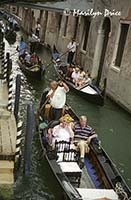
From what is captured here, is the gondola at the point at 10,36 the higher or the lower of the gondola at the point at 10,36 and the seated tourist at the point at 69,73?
the lower

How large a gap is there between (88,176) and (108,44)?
520cm

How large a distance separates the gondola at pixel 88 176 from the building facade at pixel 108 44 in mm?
3101

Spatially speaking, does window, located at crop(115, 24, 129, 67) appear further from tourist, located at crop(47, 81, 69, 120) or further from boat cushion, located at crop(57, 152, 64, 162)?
boat cushion, located at crop(57, 152, 64, 162)

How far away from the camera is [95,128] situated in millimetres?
7086

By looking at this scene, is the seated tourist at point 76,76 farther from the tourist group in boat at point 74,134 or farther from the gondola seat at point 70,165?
the gondola seat at point 70,165

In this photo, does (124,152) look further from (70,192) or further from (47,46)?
(47,46)

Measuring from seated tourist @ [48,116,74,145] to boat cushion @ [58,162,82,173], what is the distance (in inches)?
17.6

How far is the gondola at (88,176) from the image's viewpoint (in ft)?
12.6

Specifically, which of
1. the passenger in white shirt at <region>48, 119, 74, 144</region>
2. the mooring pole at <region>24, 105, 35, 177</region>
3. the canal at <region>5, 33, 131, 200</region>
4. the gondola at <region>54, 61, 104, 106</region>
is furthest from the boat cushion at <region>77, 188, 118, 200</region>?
the gondola at <region>54, 61, 104, 106</region>

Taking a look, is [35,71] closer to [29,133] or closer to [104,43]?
[104,43]

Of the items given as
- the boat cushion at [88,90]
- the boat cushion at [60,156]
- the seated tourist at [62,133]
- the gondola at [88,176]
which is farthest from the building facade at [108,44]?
the boat cushion at [60,156]

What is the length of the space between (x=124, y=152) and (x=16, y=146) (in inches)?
76.7

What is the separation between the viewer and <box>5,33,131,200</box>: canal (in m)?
4.66

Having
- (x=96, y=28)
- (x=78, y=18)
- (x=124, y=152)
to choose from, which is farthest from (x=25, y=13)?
(x=124, y=152)
